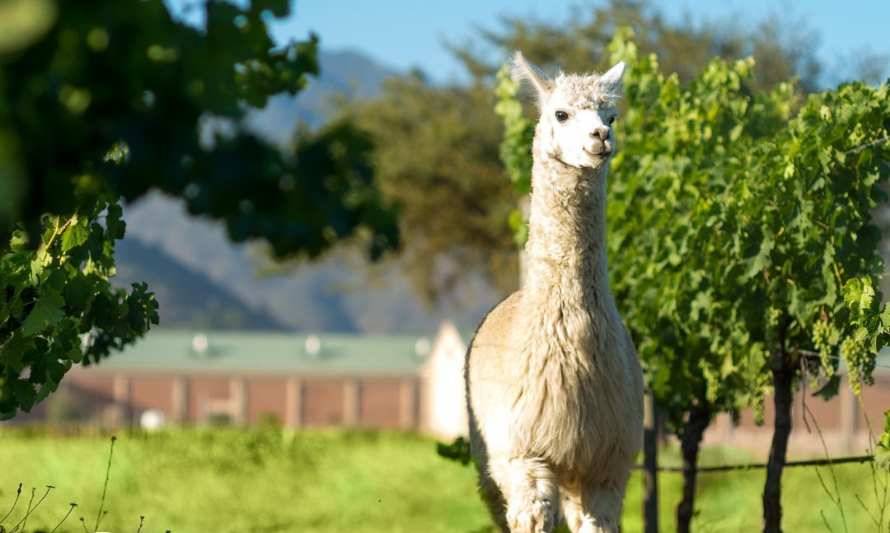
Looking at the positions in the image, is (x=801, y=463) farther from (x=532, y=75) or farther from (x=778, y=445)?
(x=532, y=75)

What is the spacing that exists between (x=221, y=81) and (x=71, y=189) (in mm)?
455

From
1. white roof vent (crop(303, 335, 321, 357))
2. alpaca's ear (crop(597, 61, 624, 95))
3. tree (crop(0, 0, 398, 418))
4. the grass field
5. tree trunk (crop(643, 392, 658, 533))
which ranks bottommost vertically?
the grass field

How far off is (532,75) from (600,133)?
943 mm

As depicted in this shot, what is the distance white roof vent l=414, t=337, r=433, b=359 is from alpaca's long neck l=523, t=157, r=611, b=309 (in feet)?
351

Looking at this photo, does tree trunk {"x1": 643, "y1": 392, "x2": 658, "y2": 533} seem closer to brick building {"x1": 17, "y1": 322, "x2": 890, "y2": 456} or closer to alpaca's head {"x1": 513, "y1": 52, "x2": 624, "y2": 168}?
alpaca's head {"x1": 513, "y1": 52, "x2": 624, "y2": 168}

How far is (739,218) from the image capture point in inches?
486

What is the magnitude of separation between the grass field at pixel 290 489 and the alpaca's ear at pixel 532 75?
469cm

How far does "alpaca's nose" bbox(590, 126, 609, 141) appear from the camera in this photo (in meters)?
9.02

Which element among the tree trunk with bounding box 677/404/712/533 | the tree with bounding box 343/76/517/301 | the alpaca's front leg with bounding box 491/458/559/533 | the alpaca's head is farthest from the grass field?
the tree with bounding box 343/76/517/301

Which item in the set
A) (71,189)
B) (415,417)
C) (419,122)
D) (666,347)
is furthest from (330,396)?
(71,189)

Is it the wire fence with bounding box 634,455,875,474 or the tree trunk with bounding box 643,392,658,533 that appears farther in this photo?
the tree trunk with bounding box 643,392,658,533

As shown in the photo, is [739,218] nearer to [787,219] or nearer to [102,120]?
[787,219]

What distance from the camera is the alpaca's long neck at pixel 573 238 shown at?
367 inches

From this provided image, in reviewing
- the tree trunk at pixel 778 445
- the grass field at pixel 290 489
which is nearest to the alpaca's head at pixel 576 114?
the tree trunk at pixel 778 445
